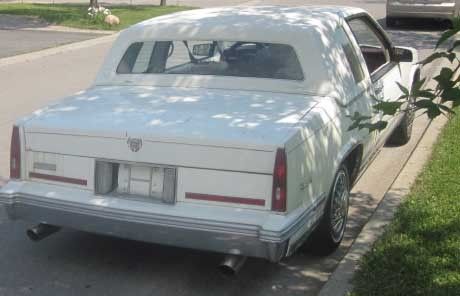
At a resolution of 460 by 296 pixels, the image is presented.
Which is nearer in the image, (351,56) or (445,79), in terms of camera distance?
(445,79)

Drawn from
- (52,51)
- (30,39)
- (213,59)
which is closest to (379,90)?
(213,59)

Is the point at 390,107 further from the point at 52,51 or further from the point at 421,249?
the point at 52,51

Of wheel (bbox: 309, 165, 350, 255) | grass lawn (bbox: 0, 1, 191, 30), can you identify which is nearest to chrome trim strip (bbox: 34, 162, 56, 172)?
wheel (bbox: 309, 165, 350, 255)

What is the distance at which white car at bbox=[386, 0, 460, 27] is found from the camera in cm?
1984

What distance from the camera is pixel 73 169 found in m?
4.45

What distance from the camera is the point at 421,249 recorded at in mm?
4766

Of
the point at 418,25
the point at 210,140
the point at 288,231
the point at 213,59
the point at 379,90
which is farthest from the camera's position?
the point at 418,25

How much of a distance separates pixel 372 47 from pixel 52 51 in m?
10.7

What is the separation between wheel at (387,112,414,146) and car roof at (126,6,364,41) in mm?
2196

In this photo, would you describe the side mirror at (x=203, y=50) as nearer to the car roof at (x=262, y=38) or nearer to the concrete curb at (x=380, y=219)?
the car roof at (x=262, y=38)

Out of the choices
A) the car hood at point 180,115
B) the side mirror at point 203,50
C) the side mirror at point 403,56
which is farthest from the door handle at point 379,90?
the side mirror at point 203,50

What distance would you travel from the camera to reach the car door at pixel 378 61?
6.12 m

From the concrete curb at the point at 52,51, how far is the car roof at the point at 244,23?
937 centimetres

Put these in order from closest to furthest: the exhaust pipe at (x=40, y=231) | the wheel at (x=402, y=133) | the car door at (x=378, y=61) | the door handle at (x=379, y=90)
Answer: the exhaust pipe at (x=40, y=231)
the door handle at (x=379, y=90)
the car door at (x=378, y=61)
the wheel at (x=402, y=133)
